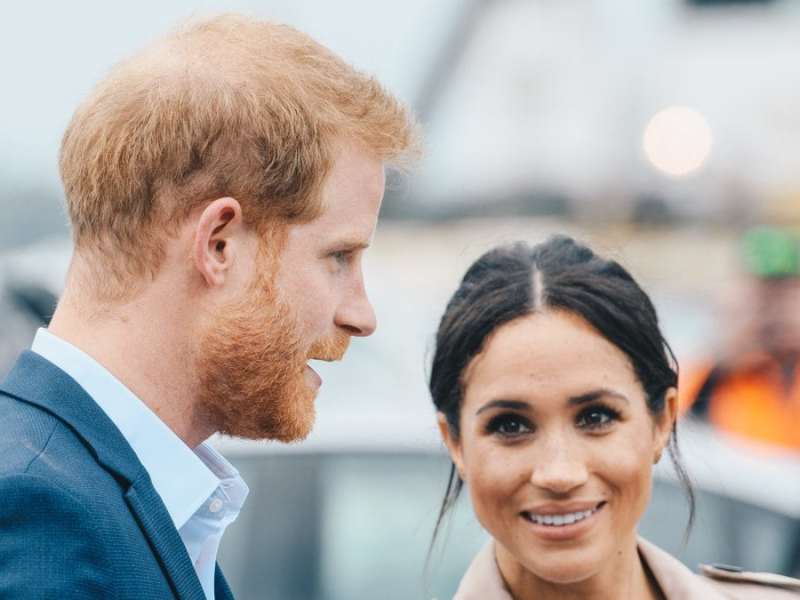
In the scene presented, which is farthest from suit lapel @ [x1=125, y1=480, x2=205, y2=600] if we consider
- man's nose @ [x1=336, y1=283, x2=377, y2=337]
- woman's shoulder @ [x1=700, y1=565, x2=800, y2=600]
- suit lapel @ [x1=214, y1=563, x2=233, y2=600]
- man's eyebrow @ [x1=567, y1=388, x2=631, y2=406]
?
woman's shoulder @ [x1=700, y1=565, x2=800, y2=600]

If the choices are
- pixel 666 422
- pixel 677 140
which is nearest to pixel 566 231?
pixel 666 422

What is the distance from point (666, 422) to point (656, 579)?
0.97 ft

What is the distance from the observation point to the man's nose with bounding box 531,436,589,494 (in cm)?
262

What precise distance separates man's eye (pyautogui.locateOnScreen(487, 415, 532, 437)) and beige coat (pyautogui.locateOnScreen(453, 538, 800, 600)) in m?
0.28

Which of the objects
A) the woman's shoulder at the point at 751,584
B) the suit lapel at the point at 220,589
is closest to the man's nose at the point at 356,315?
the suit lapel at the point at 220,589

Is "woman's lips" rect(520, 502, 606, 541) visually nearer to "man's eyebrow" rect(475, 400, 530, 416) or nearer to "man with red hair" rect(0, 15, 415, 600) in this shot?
"man's eyebrow" rect(475, 400, 530, 416)

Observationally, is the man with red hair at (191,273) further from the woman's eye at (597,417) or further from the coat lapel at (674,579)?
the coat lapel at (674,579)

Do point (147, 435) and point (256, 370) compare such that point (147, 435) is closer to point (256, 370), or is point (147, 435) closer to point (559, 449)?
point (256, 370)

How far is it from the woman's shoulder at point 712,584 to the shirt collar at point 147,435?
0.89 meters

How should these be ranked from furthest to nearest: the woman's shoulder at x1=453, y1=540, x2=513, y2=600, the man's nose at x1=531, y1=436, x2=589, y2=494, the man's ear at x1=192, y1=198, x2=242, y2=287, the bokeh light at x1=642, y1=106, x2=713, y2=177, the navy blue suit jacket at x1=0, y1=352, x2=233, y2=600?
the bokeh light at x1=642, y1=106, x2=713, y2=177
the woman's shoulder at x1=453, y1=540, x2=513, y2=600
the man's nose at x1=531, y1=436, x2=589, y2=494
the man's ear at x1=192, y1=198, x2=242, y2=287
the navy blue suit jacket at x1=0, y1=352, x2=233, y2=600

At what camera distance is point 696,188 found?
89.0ft

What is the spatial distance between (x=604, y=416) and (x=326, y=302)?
0.56 meters

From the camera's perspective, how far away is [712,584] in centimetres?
288

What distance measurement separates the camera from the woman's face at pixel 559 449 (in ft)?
8.68
